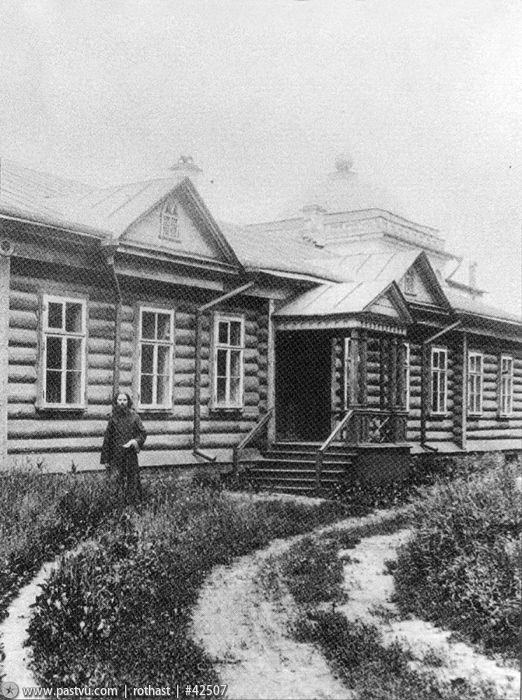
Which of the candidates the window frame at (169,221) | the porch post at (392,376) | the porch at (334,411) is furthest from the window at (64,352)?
the porch post at (392,376)

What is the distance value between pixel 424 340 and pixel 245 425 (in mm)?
4900

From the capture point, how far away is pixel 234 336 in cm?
1378

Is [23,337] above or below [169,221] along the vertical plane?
below

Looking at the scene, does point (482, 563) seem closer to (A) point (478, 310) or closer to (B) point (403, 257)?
(B) point (403, 257)

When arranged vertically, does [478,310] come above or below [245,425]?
above

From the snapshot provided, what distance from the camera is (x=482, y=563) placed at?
6.10 metres

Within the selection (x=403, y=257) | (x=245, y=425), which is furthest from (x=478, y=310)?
(x=245, y=425)

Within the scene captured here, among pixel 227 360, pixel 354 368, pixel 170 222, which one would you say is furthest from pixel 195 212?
pixel 354 368

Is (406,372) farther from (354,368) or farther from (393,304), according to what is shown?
(354,368)

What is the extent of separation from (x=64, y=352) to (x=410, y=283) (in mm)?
7498

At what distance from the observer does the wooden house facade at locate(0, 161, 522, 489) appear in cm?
1053

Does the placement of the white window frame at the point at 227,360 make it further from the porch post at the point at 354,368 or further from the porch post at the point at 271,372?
the porch post at the point at 354,368

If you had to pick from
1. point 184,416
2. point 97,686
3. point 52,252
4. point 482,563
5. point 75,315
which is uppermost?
point 52,252

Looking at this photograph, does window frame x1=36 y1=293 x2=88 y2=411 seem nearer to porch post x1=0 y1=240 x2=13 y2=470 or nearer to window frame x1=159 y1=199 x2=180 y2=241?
porch post x1=0 y1=240 x2=13 y2=470
